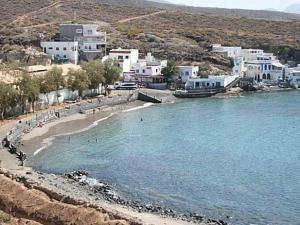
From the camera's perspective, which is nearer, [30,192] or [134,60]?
[30,192]

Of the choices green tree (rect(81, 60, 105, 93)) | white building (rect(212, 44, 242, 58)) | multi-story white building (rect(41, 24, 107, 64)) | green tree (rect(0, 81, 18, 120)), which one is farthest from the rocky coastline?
white building (rect(212, 44, 242, 58))

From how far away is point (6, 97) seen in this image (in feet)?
188

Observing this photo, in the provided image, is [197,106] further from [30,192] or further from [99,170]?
[30,192]

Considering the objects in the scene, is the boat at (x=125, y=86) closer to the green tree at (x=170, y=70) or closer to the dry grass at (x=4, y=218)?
the green tree at (x=170, y=70)

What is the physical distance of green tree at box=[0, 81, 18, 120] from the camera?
186ft

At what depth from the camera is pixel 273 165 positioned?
44625 mm

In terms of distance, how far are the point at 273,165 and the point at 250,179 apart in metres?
4.62

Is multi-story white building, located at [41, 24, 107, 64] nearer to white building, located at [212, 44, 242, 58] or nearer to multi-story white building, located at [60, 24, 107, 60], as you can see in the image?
multi-story white building, located at [60, 24, 107, 60]

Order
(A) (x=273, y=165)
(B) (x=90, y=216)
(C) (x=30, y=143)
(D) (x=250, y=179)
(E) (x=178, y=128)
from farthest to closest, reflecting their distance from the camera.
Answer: (E) (x=178, y=128), (C) (x=30, y=143), (A) (x=273, y=165), (D) (x=250, y=179), (B) (x=90, y=216)

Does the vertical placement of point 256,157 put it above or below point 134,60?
below

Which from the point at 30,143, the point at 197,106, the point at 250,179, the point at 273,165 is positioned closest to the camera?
the point at 250,179

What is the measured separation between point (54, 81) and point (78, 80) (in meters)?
4.07

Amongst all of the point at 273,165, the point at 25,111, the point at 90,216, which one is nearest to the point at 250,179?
the point at 273,165

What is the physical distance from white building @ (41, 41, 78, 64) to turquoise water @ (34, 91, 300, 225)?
23907 mm
